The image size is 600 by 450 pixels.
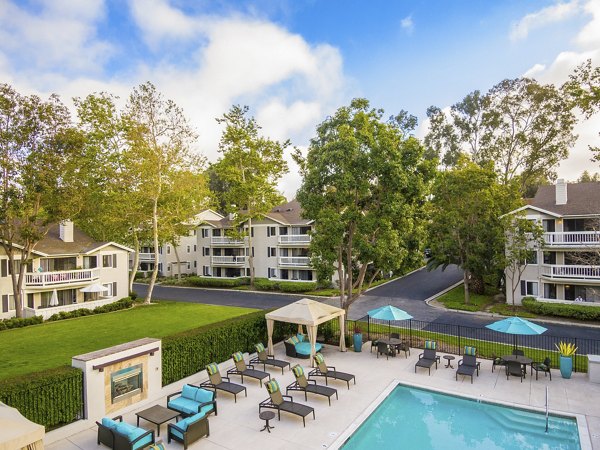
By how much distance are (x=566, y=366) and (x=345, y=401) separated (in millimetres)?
9768

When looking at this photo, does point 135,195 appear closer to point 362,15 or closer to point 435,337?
point 362,15

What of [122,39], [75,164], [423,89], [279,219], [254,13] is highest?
[254,13]

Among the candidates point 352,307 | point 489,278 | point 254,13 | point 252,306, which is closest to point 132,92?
point 254,13

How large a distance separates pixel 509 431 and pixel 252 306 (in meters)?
25.5

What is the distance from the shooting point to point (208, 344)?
56.7ft

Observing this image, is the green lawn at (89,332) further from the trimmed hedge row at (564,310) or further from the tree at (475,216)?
the trimmed hedge row at (564,310)

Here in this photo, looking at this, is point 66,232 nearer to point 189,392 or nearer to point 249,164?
point 249,164

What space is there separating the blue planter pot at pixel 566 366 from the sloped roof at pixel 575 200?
18.2 m

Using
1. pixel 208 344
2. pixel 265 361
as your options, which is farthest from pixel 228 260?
pixel 265 361

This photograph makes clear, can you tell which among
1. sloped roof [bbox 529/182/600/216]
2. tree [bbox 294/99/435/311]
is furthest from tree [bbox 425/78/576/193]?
tree [bbox 294/99/435/311]

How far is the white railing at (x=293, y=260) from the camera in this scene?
151ft

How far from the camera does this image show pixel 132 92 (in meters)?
33.7

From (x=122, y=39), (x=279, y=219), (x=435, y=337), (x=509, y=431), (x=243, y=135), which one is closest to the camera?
(x=509, y=431)

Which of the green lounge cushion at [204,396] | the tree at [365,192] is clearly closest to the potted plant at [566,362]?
the tree at [365,192]
